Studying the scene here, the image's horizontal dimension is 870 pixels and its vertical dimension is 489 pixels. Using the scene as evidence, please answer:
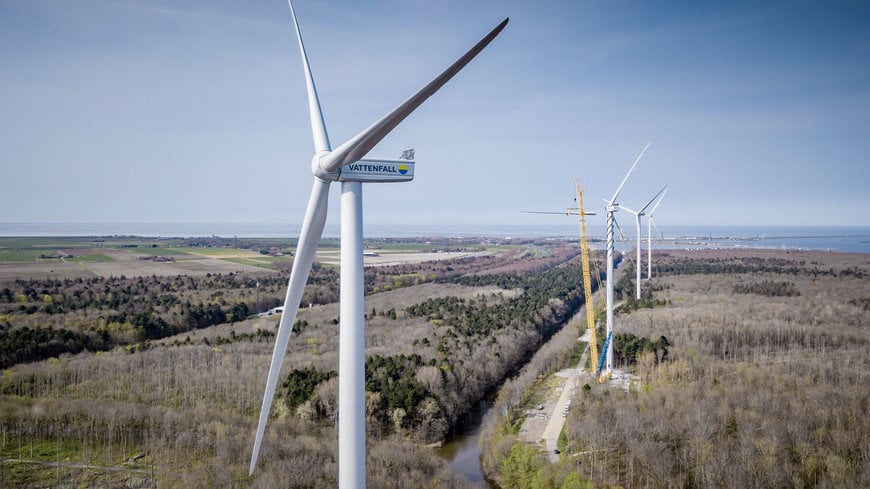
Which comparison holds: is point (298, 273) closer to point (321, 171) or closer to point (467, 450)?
point (321, 171)

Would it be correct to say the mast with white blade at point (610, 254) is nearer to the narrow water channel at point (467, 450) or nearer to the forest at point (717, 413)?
the forest at point (717, 413)

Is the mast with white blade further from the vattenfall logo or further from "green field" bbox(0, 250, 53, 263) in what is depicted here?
"green field" bbox(0, 250, 53, 263)

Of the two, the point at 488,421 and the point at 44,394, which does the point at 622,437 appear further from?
the point at 44,394

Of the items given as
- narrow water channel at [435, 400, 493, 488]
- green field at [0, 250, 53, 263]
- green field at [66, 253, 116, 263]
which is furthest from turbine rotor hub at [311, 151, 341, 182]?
green field at [66, 253, 116, 263]

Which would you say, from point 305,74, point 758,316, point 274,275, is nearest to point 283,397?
point 305,74

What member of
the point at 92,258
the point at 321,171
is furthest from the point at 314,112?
the point at 92,258
